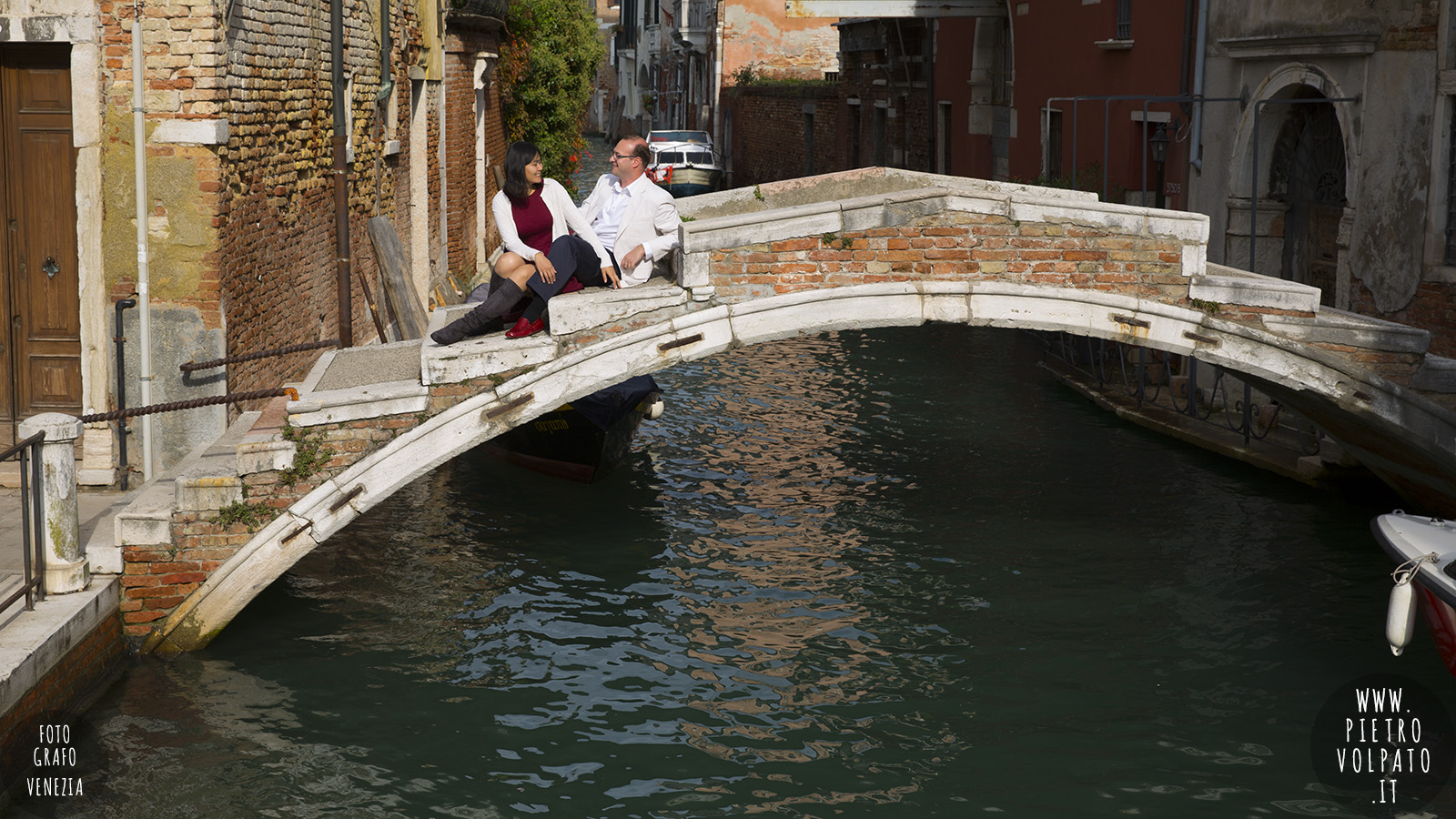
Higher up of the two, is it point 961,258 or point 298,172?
point 298,172

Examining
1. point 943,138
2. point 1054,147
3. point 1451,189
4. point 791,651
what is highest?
point 943,138

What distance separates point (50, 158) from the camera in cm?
652

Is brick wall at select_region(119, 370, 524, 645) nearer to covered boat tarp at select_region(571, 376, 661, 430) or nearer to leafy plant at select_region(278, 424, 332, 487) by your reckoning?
leafy plant at select_region(278, 424, 332, 487)

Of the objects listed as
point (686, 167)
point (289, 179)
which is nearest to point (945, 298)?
point (289, 179)

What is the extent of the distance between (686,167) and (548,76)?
10639mm

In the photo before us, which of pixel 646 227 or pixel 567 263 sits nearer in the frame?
pixel 567 263

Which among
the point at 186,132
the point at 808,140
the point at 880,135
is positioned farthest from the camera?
→ the point at 808,140

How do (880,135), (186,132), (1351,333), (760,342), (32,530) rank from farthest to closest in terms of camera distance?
(880,135) → (186,132) → (1351,333) → (760,342) → (32,530)

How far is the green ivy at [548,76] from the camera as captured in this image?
49.3 feet

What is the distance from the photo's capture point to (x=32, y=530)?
5.15 meters

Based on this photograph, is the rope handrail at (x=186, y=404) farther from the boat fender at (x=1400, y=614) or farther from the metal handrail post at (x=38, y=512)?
the boat fender at (x=1400, y=614)

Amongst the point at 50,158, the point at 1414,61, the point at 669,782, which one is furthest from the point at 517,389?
the point at 1414,61

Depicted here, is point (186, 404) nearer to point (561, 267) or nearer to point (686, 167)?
point (561, 267)

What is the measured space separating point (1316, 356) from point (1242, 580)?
4.29 ft
